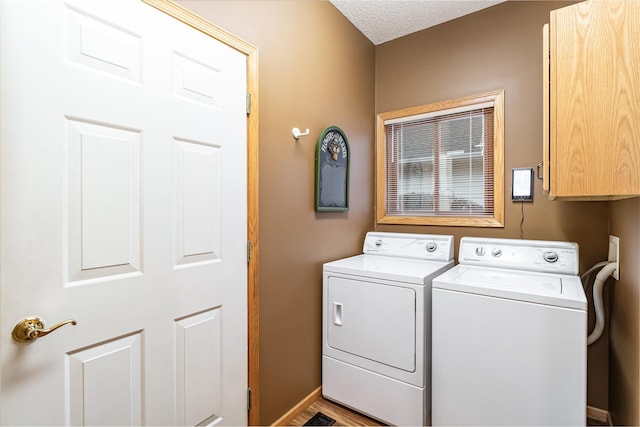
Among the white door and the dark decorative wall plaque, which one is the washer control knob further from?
the white door

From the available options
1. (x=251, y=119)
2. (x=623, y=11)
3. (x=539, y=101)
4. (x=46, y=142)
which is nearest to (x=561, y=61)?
(x=623, y=11)

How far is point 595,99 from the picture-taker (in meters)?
1.09

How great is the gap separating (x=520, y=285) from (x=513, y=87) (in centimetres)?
140

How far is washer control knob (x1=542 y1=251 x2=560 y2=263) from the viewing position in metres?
1.80

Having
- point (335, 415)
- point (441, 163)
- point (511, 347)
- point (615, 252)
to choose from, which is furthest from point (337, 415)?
point (441, 163)

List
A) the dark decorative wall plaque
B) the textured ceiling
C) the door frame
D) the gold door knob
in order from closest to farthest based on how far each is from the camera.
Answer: the gold door knob
the door frame
the dark decorative wall plaque
the textured ceiling

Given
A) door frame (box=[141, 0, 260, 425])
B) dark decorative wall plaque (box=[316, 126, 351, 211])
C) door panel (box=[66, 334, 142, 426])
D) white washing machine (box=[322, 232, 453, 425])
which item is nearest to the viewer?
door panel (box=[66, 334, 142, 426])

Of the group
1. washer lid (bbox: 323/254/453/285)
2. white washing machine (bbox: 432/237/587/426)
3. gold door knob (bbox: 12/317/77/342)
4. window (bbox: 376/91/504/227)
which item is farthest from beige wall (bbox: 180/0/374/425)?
gold door knob (bbox: 12/317/77/342)

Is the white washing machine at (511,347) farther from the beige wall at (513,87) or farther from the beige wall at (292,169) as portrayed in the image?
the beige wall at (292,169)

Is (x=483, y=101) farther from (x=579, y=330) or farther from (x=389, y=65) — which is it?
(x=579, y=330)

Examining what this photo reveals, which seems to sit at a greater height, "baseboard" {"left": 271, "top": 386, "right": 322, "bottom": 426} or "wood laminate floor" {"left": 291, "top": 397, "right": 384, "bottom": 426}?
"baseboard" {"left": 271, "top": 386, "right": 322, "bottom": 426}

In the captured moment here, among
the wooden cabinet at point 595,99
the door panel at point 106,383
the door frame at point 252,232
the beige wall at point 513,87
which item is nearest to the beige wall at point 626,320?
the beige wall at point 513,87

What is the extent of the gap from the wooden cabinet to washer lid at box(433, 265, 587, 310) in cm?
50

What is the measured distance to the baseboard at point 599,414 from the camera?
1859 mm
